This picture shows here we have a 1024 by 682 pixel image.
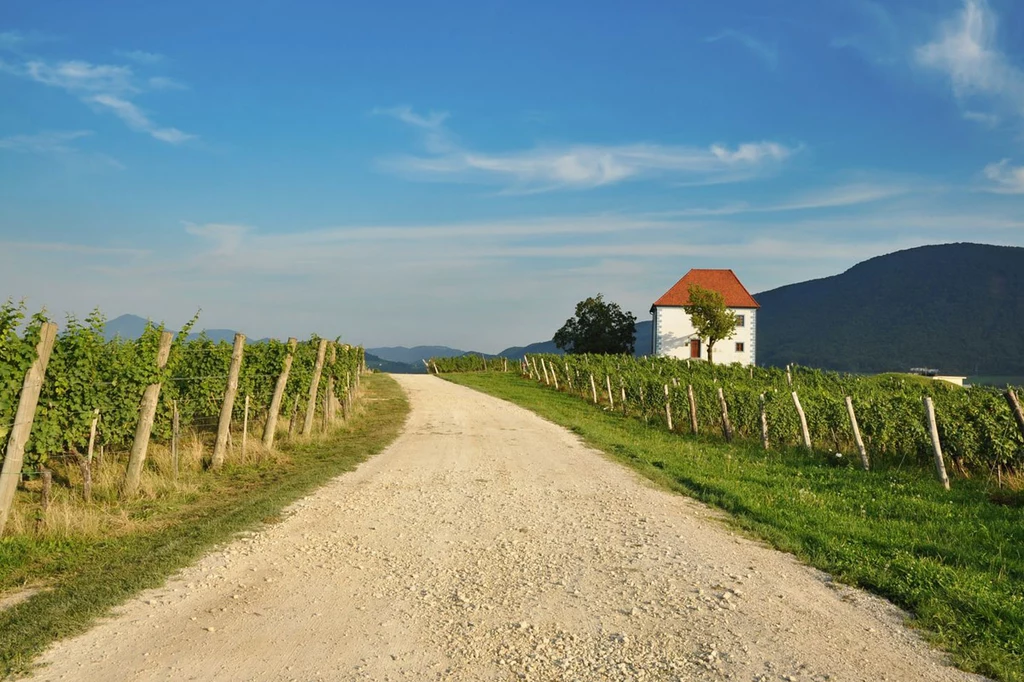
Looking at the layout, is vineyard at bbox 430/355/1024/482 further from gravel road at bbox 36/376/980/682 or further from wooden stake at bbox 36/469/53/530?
wooden stake at bbox 36/469/53/530

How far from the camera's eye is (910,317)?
504 ft

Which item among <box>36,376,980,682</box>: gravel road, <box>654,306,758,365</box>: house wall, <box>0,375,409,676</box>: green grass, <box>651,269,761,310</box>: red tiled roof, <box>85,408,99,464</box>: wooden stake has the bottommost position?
<box>0,375,409,676</box>: green grass

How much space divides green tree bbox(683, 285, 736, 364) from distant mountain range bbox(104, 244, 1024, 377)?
177ft

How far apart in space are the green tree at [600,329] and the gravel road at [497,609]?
65.5 metres

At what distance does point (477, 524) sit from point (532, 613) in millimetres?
3106

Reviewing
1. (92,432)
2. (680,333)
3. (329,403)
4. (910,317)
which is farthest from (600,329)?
(910,317)

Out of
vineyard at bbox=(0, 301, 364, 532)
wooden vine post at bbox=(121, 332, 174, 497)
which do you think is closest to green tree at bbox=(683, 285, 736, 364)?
vineyard at bbox=(0, 301, 364, 532)

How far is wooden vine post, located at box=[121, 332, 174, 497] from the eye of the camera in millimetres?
10055

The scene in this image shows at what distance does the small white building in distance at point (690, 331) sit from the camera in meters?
69.0

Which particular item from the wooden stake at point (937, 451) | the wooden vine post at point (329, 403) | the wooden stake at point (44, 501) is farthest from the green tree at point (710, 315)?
the wooden stake at point (44, 501)

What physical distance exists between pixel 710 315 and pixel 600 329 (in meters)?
14.8

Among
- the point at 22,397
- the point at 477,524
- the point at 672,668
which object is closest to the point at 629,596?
the point at 672,668

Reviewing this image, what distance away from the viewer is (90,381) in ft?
34.2

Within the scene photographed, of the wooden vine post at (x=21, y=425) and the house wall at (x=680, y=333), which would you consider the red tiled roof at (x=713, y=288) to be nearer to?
the house wall at (x=680, y=333)
